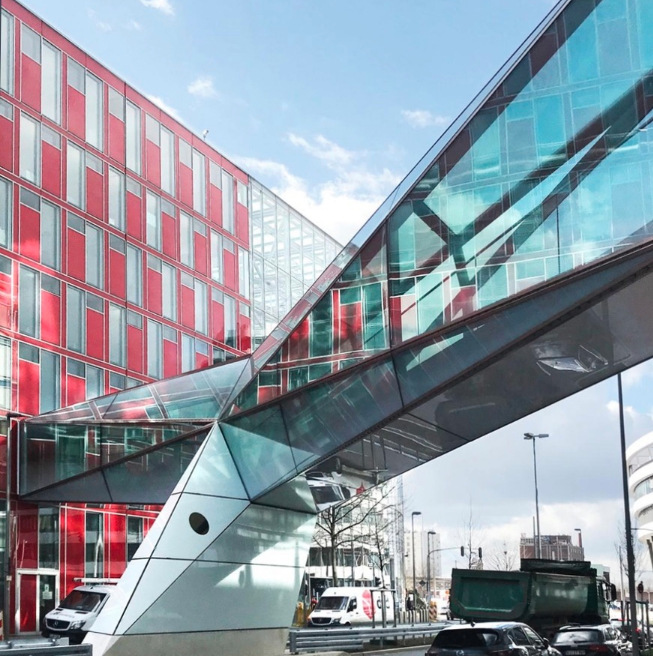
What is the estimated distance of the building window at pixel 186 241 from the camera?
57656 millimetres

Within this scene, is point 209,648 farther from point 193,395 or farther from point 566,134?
point 566,134

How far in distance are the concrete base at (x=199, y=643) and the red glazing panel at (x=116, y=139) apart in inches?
1222

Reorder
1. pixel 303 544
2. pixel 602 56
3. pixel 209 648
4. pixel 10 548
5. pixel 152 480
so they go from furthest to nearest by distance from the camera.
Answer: pixel 10 548 → pixel 152 480 → pixel 303 544 → pixel 209 648 → pixel 602 56

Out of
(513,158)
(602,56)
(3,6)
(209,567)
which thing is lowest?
(209,567)

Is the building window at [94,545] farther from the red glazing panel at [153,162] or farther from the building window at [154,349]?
the red glazing panel at [153,162]

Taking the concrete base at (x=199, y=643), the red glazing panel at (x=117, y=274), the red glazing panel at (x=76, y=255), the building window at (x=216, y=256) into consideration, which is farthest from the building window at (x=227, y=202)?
the concrete base at (x=199, y=643)

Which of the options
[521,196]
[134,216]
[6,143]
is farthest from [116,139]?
[521,196]

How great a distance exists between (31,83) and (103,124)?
16.8ft

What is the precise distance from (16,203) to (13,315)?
4.79m

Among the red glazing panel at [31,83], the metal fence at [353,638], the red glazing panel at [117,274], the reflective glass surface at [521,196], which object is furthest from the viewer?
the red glazing panel at [117,274]

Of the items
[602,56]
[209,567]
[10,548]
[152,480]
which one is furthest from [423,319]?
[10,548]

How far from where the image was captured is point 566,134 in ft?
68.2

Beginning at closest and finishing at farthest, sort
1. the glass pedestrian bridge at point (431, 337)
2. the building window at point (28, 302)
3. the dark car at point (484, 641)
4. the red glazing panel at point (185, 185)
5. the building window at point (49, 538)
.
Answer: the glass pedestrian bridge at point (431, 337) < the dark car at point (484, 641) < the building window at point (49, 538) < the building window at point (28, 302) < the red glazing panel at point (185, 185)

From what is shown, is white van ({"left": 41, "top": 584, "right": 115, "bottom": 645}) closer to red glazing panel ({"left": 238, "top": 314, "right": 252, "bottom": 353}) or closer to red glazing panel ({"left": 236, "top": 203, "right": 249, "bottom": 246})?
red glazing panel ({"left": 238, "top": 314, "right": 252, "bottom": 353})
